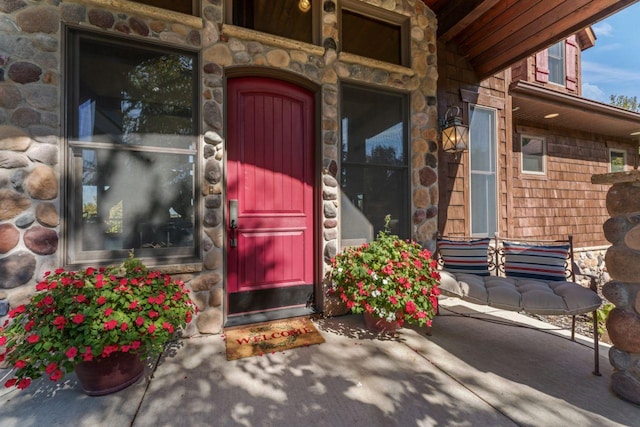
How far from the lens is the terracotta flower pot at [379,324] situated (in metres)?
2.32

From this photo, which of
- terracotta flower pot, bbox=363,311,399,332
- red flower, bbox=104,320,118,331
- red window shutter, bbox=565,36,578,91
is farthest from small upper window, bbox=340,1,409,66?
red window shutter, bbox=565,36,578,91

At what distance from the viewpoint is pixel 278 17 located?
260 cm

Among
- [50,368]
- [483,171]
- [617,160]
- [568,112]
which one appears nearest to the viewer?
[50,368]

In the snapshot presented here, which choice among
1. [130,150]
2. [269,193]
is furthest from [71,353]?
[269,193]

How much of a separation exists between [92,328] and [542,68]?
7050mm

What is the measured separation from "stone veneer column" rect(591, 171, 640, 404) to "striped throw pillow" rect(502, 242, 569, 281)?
664mm

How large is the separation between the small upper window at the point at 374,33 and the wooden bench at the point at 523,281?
6.82 feet

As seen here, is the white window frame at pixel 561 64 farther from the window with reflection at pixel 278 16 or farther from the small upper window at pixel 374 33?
the window with reflection at pixel 278 16

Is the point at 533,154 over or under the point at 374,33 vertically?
under

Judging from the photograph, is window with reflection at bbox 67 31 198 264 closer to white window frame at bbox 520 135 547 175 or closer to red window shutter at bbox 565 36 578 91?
white window frame at bbox 520 135 547 175

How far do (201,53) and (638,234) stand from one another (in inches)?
123

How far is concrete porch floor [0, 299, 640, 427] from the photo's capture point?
4.67 ft

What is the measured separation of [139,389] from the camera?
1.63m

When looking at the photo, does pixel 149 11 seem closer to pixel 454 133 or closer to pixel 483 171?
pixel 454 133
